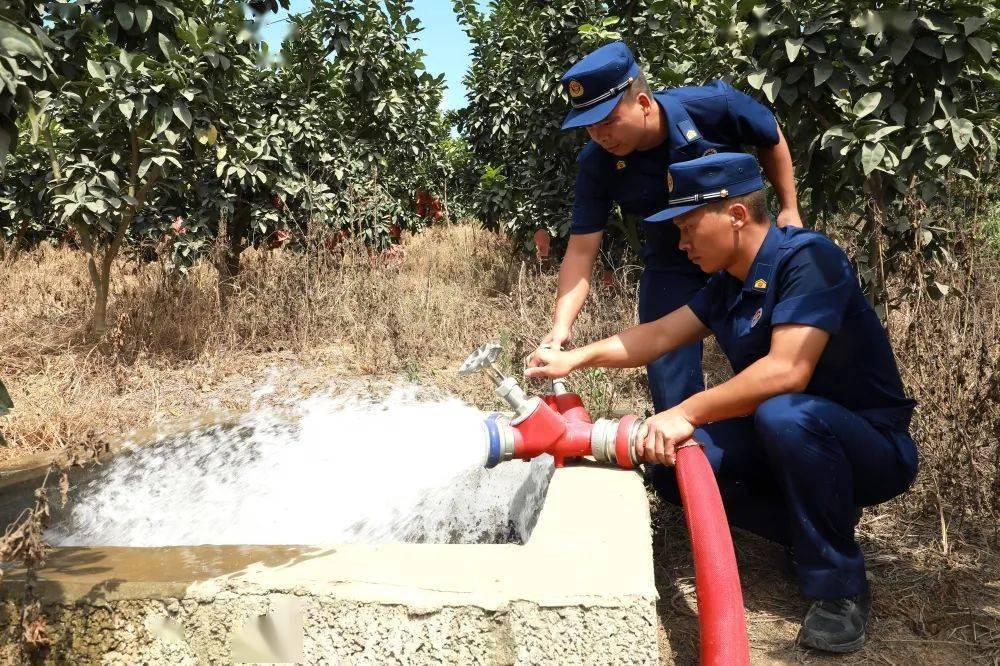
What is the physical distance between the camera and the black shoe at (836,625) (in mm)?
2221

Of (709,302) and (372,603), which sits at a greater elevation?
(709,302)

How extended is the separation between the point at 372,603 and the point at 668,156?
1.90m

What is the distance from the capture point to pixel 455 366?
5484 mm

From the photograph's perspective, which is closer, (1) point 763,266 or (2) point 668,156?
(1) point 763,266

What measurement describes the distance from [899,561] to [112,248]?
505 centimetres

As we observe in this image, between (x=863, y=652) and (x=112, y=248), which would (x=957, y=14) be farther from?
(x=112, y=248)

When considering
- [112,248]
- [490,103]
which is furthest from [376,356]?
[490,103]

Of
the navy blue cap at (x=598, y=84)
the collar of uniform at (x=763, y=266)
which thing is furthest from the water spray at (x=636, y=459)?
the navy blue cap at (x=598, y=84)

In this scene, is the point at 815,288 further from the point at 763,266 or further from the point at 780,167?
the point at 780,167

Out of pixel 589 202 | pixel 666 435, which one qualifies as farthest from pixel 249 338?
pixel 666 435

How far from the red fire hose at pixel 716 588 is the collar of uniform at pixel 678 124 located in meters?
1.36

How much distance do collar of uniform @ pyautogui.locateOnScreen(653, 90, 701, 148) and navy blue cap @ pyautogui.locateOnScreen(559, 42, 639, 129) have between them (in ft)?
0.60

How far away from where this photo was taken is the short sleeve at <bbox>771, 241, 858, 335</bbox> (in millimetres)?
2139

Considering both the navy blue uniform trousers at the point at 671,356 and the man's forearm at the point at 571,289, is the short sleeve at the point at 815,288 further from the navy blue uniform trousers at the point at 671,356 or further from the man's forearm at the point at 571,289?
the man's forearm at the point at 571,289
